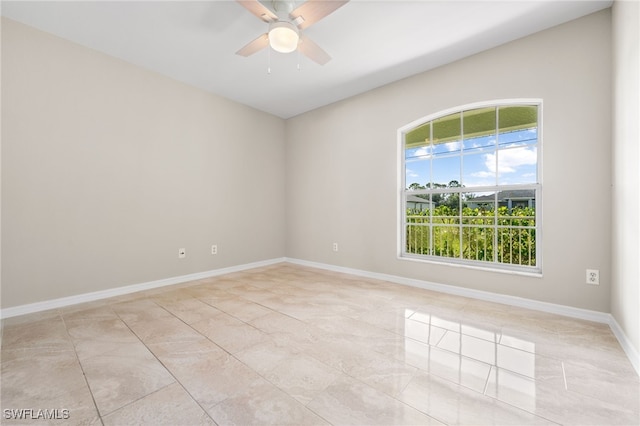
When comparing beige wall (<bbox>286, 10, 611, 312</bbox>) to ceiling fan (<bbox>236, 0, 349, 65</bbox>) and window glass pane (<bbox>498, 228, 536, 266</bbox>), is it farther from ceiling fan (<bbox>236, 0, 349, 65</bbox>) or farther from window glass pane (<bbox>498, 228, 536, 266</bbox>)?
ceiling fan (<bbox>236, 0, 349, 65</bbox>)

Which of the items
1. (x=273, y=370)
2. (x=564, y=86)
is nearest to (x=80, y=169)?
(x=273, y=370)

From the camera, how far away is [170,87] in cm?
364

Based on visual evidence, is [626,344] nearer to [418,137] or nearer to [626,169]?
[626,169]

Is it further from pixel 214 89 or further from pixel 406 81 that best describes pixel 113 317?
pixel 406 81

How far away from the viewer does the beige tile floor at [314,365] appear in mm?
1338

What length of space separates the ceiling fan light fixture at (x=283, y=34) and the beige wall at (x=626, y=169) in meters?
2.39

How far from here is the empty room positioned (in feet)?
5.07

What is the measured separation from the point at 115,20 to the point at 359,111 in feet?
10.1

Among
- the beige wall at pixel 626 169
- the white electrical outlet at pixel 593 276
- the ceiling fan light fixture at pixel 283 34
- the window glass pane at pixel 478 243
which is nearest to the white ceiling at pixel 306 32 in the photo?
the ceiling fan light fixture at pixel 283 34

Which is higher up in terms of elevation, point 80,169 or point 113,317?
point 80,169

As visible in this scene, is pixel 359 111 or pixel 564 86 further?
pixel 359 111

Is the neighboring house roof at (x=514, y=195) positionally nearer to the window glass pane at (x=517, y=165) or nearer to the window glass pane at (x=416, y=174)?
the window glass pane at (x=517, y=165)

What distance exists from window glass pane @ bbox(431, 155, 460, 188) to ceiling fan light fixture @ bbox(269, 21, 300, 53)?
2345mm

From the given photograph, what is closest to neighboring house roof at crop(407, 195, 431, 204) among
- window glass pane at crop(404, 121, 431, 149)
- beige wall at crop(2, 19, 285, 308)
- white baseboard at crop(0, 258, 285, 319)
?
window glass pane at crop(404, 121, 431, 149)
